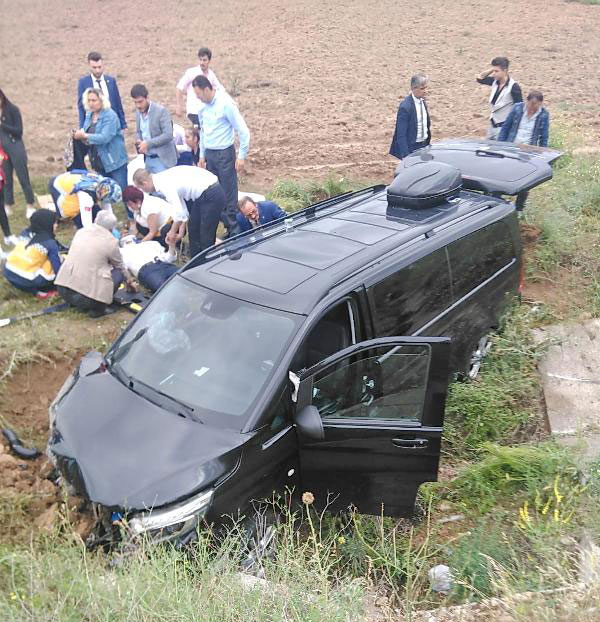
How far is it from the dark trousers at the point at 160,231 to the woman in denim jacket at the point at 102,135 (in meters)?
1.58

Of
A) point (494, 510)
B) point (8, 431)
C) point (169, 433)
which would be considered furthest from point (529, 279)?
point (8, 431)

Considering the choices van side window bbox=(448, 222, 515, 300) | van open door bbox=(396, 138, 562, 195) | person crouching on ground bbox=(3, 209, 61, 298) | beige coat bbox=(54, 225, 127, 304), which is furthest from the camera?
person crouching on ground bbox=(3, 209, 61, 298)

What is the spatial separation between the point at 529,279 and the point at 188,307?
462cm

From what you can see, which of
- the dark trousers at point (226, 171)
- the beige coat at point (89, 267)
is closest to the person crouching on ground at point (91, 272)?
the beige coat at point (89, 267)

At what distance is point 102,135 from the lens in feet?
27.3

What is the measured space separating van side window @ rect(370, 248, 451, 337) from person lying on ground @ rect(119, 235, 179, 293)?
3.08m

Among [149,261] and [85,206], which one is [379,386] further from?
[85,206]

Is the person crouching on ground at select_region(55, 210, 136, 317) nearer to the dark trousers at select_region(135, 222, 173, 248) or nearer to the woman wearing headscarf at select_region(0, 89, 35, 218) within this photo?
the dark trousers at select_region(135, 222, 173, 248)

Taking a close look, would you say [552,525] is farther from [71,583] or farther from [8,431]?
[8,431]

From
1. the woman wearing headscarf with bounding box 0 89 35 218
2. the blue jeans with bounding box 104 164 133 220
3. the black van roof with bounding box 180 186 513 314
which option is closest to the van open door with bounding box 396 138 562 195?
the black van roof with bounding box 180 186 513 314

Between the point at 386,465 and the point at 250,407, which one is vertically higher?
the point at 250,407

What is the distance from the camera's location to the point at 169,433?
3.68 metres

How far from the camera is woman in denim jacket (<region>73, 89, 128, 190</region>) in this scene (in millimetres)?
8289

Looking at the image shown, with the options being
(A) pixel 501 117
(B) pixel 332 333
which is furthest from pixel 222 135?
(B) pixel 332 333
